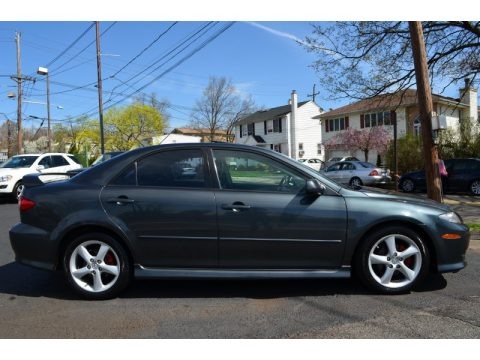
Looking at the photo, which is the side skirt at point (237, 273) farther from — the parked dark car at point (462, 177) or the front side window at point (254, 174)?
the parked dark car at point (462, 177)

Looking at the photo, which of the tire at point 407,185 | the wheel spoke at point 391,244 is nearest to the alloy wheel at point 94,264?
the wheel spoke at point 391,244

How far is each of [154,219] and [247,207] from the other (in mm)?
906

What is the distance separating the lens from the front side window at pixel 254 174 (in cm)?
432

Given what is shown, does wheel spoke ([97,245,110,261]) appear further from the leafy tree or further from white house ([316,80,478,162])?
the leafy tree

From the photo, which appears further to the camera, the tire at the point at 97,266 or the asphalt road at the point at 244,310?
the tire at the point at 97,266

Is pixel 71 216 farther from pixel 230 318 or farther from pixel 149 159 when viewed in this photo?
pixel 230 318

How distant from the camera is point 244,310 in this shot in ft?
13.1

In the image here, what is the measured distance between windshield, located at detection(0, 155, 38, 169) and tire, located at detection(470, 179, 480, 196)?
603 inches

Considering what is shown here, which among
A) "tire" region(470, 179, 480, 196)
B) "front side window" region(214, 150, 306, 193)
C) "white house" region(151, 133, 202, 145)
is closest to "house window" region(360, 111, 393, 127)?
"tire" region(470, 179, 480, 196)

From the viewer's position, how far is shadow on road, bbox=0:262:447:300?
4434 mm

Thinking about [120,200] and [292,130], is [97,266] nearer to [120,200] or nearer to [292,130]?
[120,200]

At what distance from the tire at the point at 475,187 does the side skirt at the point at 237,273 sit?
13.5m

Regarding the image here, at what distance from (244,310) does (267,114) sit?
159ft

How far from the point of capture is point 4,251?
6578 millimetres
